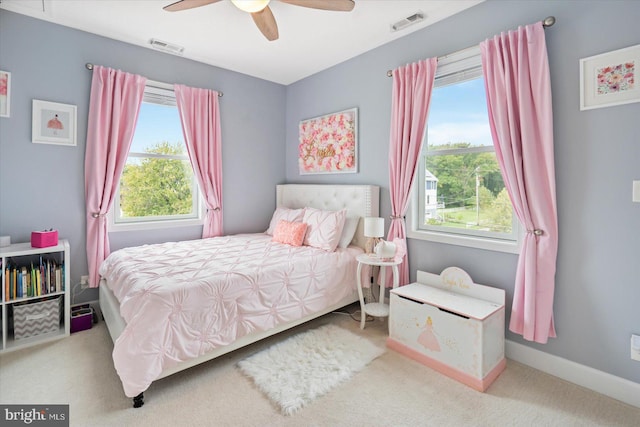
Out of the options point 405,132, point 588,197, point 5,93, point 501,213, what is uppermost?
point 5,93

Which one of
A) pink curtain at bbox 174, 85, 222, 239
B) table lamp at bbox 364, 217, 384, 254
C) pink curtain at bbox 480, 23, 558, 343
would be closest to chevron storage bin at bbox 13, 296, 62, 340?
pink curtain at bbox 174, 85, 222, 239

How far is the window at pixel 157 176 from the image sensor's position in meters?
3.23

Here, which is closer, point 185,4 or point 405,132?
point 185,4

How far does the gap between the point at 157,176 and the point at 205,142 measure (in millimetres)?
648

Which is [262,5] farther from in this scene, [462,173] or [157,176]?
[157,176]

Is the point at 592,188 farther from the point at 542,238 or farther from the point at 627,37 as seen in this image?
the point at 627,37

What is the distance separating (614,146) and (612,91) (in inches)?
12.7

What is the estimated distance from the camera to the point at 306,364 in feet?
6.94

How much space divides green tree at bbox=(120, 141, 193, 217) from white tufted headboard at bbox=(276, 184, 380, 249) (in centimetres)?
120

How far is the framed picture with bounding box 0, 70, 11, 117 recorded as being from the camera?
250cm

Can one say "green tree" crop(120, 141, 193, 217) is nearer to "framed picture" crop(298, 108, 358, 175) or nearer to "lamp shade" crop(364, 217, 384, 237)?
"framed picture" crop(298, 108, 358, 175)

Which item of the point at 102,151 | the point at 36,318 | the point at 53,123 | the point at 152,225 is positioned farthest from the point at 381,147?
the point at 36,318

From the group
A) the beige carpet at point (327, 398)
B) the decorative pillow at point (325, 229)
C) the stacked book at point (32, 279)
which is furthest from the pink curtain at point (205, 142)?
the beige carpet at point (327, 398)

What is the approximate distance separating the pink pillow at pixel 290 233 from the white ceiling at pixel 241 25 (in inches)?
71.9
